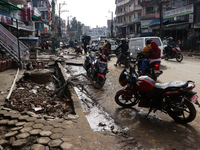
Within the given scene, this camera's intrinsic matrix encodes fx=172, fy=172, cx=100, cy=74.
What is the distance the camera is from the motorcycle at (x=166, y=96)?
317 cm

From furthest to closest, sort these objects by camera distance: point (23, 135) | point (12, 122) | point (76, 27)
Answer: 1. point (76, 27)
2. point (12, 122)
3. point (23, 135)

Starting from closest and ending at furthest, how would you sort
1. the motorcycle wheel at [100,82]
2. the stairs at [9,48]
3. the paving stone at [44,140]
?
1. the paving stone at [44,140]
2. the motorcycle wheel at [100,82]
3. the stairs at [9,48]

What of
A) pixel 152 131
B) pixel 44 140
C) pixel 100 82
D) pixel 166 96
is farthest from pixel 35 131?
pixel 100 82

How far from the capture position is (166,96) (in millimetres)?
3395

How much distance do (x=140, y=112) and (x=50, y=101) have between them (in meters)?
2.71

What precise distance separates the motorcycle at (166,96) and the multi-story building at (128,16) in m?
41.0

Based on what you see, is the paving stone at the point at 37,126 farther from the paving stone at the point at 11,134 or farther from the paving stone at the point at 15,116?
the paving stone at the point at 15,116

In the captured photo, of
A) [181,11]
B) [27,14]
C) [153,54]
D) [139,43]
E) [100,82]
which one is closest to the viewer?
[153,54]

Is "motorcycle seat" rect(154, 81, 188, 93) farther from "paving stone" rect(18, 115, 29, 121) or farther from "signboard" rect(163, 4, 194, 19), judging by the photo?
"signboard" rect(163, 4, 194, 19)

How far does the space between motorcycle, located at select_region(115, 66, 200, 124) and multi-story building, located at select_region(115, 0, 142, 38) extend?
135 feet

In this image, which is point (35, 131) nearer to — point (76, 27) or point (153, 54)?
point (153, 54)

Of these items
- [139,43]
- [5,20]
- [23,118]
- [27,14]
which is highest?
[27,14]

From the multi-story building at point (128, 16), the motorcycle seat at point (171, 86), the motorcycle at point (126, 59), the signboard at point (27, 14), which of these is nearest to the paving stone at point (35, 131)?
the motorcycle seat at point (171, 86)

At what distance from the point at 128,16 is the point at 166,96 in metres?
50.1
